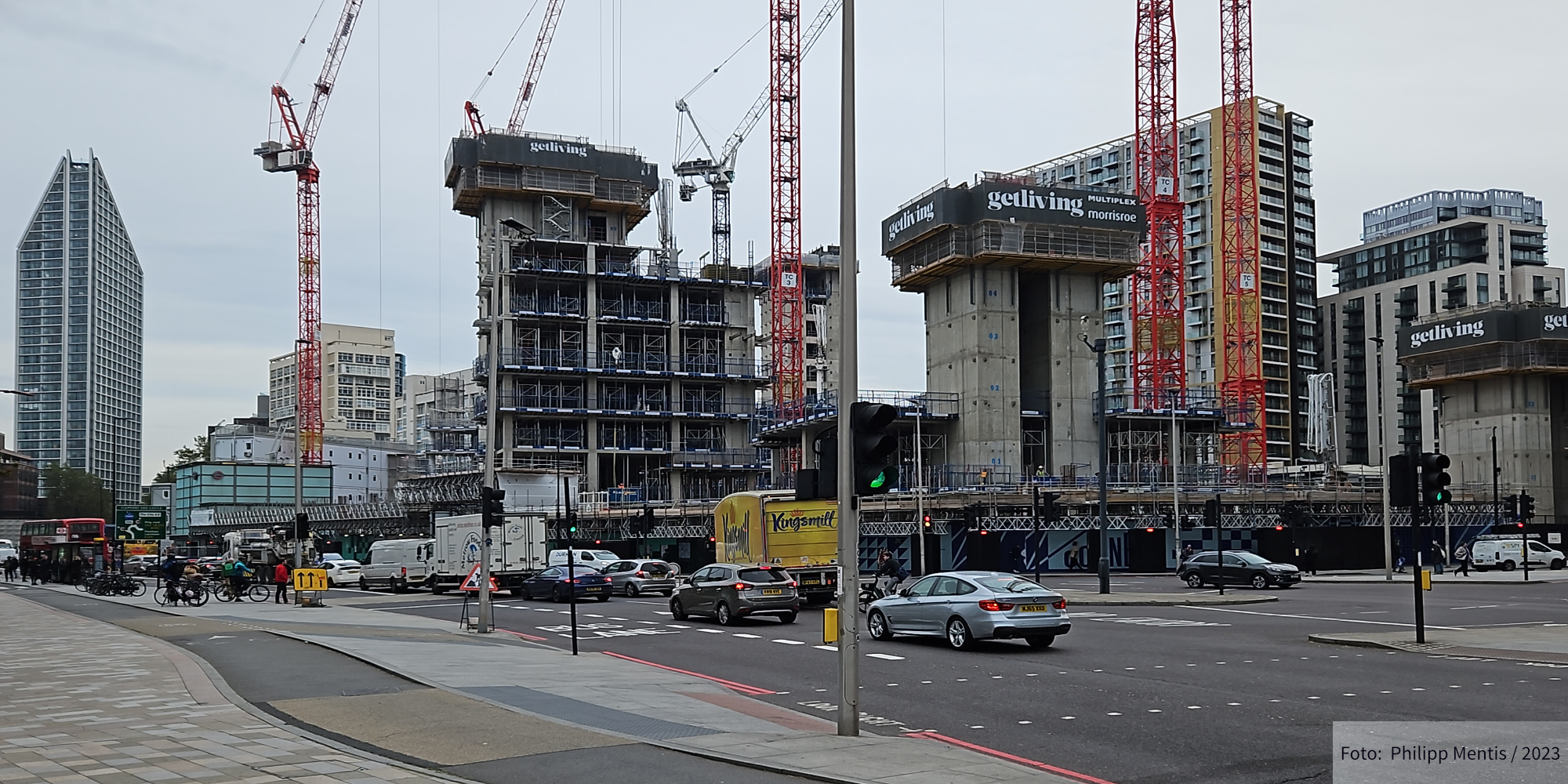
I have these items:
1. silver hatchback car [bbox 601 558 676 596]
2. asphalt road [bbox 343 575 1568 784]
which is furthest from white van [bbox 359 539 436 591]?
asphalt road [bbox 343 575 1568 784]

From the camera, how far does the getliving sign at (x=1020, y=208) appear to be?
77188mm

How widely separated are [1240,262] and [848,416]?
95197mm

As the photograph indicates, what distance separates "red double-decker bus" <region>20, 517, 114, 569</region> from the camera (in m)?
70.4

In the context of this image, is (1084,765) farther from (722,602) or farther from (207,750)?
(722,602)

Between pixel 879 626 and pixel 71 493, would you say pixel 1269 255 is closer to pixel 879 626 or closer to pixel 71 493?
pixel 879 626

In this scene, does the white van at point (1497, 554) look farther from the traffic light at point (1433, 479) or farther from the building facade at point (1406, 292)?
the building facade at point (1406, 292)

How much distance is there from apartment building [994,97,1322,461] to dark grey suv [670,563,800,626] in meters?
114

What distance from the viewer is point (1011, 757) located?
1316cm

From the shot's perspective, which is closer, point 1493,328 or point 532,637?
point 532,637

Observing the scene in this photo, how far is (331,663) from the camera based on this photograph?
21.1m

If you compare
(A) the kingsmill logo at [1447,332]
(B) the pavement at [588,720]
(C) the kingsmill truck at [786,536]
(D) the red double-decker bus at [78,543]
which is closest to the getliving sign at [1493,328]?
(A) the kingsmill logo at [1447,332]

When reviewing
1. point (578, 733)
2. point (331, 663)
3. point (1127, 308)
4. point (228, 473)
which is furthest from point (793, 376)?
point (578, 733)

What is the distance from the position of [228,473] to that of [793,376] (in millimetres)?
50285

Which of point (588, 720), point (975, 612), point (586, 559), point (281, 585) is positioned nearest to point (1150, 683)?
point (975, 612)
